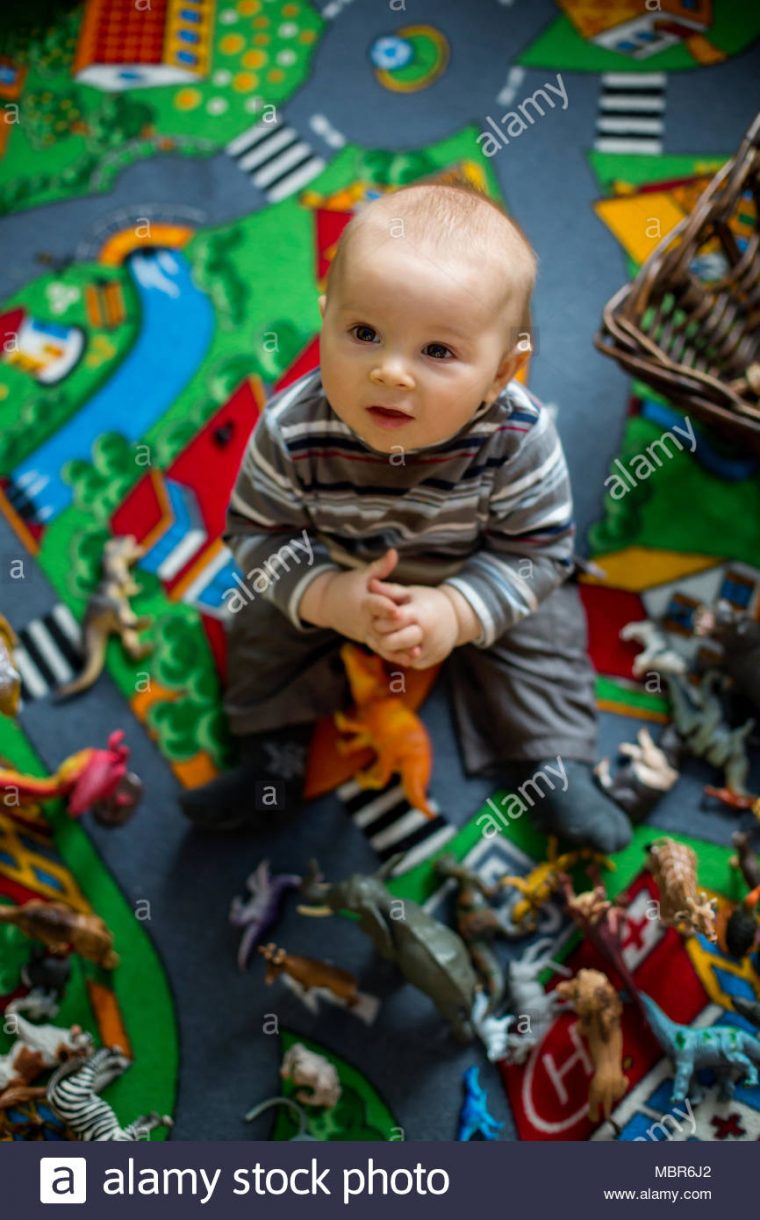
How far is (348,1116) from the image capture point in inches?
42.3

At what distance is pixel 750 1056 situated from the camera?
1040mm

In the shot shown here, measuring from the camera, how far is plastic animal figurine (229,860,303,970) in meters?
1.13

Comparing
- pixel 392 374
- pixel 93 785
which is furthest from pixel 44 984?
pixel 392 374

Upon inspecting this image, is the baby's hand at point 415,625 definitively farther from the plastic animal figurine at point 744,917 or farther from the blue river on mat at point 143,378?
the blue river on mat at point 143,378

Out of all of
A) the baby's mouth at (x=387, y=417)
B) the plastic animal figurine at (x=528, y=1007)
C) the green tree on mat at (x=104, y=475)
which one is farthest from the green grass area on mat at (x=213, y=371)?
the baby's mouth at (x=387, y=417)

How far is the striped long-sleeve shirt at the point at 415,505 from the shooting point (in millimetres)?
998

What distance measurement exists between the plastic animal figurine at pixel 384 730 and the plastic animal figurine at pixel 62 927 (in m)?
0.29

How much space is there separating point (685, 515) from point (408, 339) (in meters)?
0.57

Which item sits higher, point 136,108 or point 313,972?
point 136,108

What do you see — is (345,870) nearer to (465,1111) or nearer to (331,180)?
(465,1111)

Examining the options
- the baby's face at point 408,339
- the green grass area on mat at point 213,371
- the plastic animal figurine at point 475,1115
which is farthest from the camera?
the green grass area on mat at point 213,371

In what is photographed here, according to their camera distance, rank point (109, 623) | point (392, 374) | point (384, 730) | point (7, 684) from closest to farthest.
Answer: point (392, 374) → point (7, 684) → point (384, 730) → point (109, 623)

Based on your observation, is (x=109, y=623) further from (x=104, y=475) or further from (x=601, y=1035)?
(x=601, y=1035)

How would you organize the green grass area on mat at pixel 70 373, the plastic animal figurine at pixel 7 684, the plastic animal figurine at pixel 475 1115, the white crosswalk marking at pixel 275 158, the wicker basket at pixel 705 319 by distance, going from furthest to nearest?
the white crosswalk marking at pixel 275 158, the green grass area on mat at pixel 70 373, the wicker basket at pixel 705 319, the plastic animal figurine at pixel 475 1115, the plastic animal figurine at pixel 7 684
